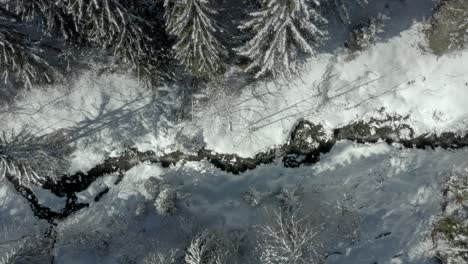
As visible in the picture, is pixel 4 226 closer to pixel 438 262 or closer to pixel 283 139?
pixel 283 139

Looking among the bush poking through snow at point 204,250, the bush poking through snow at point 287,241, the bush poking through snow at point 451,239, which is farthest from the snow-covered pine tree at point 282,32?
the bush poking through snow at point 451,239

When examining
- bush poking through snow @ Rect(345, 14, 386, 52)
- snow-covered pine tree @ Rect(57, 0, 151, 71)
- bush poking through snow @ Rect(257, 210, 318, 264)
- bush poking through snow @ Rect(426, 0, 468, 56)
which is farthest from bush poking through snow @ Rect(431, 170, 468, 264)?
snow-covered pine tree @ Rect(57, 0, 151, 71)

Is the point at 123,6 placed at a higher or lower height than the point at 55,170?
higher

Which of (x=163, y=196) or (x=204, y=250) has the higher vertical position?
(x=163, y=196)

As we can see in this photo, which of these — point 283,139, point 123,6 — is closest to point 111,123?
point 123,6

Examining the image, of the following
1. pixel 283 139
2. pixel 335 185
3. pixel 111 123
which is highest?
pixel 111 123

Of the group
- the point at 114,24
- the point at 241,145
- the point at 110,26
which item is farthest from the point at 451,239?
the point at 110,26

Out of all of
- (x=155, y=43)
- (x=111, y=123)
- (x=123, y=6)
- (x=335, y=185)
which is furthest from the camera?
(x=111, y=123)

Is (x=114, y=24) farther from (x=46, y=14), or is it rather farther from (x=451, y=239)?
(x=451, y=239)
